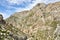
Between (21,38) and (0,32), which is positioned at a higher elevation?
(0,32)

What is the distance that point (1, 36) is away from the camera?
66500 mm

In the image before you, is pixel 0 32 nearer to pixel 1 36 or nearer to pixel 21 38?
pixel 1 36

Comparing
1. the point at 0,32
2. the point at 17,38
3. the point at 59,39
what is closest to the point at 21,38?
the point at 17,38

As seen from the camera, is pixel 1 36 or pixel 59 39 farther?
pixel 59 39

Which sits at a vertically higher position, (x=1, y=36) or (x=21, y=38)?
(x=1, y=36)

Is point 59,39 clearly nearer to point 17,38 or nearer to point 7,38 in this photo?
point 17,38

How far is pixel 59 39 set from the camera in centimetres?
19075

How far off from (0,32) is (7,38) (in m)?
3.65

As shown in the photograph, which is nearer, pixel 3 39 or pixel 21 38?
pixel 3 39

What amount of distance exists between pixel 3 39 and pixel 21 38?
22102 millimetres

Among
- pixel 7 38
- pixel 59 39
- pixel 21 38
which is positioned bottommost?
pixel 59 39

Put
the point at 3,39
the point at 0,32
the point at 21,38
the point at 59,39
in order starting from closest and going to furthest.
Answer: the point at 3,39, the point at 0,32, the point at 21,38, the point at 59,39

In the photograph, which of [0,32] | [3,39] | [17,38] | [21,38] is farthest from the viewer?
[21,38]

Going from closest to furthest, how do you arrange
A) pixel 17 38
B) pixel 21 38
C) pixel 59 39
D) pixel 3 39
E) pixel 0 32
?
pixel 3 39 < pixel 0 32 < pixel 17 38 < pixel 21 38 < pixel 59 39
